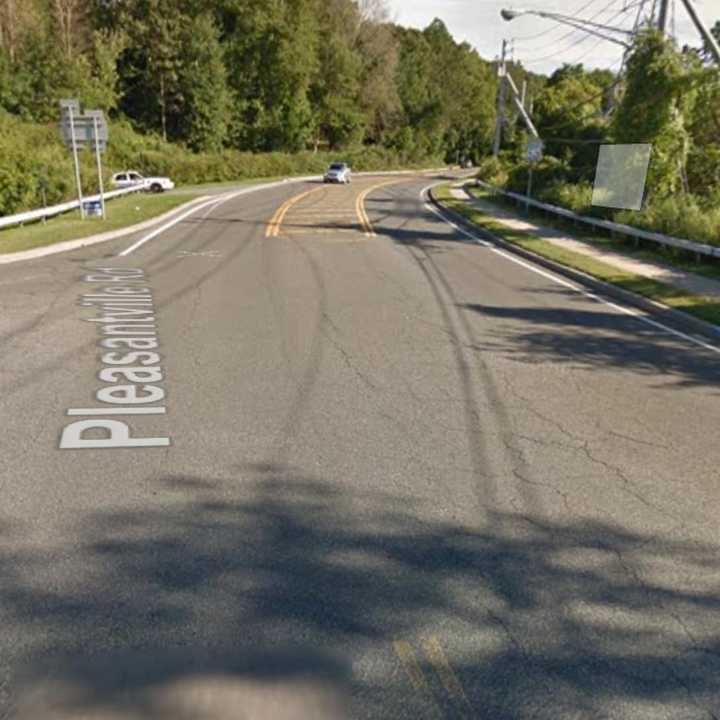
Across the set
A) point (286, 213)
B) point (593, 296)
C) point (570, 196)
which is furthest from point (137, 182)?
point (593, 296)

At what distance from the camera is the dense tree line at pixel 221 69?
142ft

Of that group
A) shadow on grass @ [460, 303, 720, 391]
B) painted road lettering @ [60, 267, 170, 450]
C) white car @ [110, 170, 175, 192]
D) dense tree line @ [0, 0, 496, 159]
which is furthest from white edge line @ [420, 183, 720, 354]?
dense tree line @ [0, 0, 496, 159]

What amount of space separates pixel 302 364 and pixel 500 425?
2193mm

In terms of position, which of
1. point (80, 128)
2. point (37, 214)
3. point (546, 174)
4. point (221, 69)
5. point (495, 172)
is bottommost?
point (37, 214)

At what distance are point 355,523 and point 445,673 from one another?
3.75 ft

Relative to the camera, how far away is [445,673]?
252 cm

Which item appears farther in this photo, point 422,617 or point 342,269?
point 342,269

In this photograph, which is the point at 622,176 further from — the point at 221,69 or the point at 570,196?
the point at 221,69

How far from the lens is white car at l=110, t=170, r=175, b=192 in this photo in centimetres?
3353

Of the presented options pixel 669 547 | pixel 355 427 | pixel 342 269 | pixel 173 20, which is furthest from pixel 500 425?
pixel 173 20

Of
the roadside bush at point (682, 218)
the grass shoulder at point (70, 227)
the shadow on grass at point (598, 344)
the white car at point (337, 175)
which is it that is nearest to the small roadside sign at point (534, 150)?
the roadside bush at point (682, 218)

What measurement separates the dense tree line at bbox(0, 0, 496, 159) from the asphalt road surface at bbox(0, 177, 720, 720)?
43.9 metres

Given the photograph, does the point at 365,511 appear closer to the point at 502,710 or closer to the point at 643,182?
the point at 502,710

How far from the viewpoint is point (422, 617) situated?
2.84m
